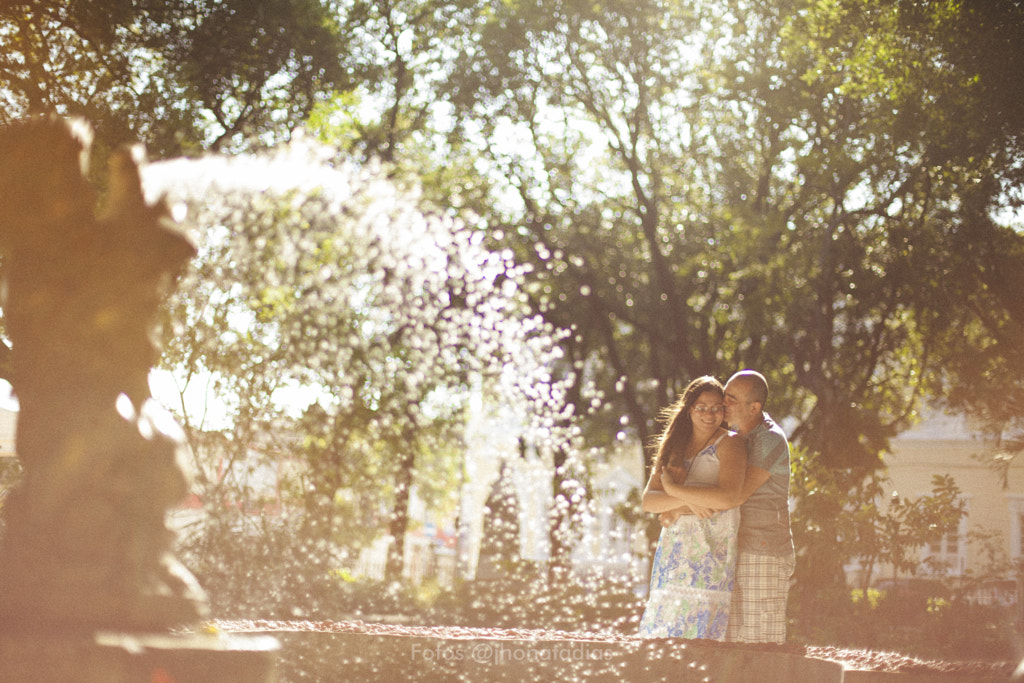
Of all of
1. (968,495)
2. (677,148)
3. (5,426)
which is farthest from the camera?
(677,148)

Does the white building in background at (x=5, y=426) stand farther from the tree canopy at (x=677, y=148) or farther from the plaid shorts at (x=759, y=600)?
the plaid shorts at (x=759, y=600)

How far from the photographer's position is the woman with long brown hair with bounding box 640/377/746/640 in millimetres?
3658

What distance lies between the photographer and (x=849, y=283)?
40.3 ft

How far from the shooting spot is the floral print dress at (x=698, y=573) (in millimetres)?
3678

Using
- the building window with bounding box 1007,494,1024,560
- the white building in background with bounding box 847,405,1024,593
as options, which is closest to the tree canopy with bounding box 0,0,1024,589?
the white building in background with bounding box 847,405,1024,593

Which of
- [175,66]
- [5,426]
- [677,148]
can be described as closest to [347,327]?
[175,66]

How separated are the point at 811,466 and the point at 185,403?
740 centimetres

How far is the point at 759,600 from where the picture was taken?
3699 millimetres

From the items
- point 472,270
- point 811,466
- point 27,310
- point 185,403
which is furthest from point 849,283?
point 27,310

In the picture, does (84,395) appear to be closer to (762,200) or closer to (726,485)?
(726,485)

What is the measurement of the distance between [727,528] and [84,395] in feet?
→ 8.48

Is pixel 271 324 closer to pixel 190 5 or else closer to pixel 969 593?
pixel 190 5

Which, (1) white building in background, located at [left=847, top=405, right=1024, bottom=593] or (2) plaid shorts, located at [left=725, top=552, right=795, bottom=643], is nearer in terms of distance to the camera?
(2) plaid shorts, located at [left=725, top=552, right=795, bottom=643]

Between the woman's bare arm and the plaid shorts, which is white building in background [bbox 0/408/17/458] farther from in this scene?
the plaid shorts
